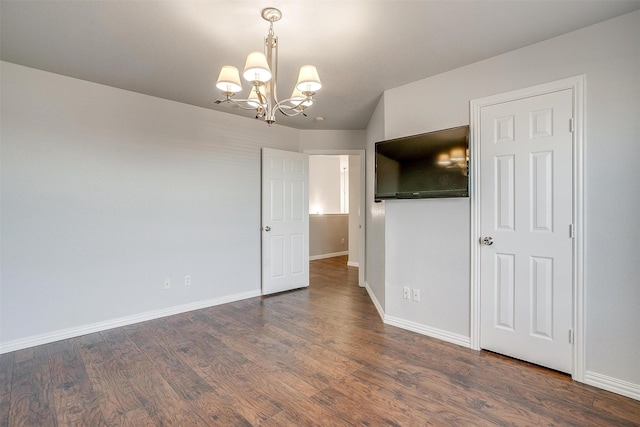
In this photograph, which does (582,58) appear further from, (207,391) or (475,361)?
(207,391)

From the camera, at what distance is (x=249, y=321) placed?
3.31 m

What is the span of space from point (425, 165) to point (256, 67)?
171 cm

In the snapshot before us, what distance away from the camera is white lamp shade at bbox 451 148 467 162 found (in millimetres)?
2567

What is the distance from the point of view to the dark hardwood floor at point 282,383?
178 centimetres

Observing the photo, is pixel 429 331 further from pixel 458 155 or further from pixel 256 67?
pixel 256 67

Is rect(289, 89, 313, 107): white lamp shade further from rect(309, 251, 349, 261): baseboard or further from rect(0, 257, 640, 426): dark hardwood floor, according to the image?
rect(309, 251, 349, 261): baseboard

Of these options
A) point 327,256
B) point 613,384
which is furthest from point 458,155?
point 327,256

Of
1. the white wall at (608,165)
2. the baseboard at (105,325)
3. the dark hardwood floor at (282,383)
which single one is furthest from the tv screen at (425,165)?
the baseboard at (105,325)

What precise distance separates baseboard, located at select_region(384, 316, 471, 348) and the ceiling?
234 cm

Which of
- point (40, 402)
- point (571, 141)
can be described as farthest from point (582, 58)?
point (40, 402)

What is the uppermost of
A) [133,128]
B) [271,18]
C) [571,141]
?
[271,18]

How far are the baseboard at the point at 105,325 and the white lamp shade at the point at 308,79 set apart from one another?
9.56 ft

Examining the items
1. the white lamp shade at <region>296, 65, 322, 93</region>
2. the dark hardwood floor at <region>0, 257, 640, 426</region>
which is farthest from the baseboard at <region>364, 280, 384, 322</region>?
the white lamp shade at <region>296, 65, 322, 93</region>

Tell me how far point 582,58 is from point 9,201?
14.9 feet
